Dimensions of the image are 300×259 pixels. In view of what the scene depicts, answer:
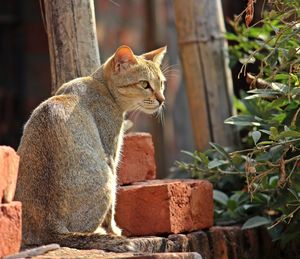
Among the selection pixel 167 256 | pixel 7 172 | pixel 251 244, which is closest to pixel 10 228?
pixel 7 172

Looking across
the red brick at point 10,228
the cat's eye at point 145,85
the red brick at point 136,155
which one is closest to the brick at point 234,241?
the red brick at point 136,155

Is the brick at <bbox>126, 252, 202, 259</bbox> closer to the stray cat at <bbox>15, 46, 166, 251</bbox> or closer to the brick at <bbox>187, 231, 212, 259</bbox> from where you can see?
the stray cat at <bbox>15, 46, 166, 251</bbox>

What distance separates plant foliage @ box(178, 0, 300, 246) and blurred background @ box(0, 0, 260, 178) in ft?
10.8

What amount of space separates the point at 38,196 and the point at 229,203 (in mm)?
1507

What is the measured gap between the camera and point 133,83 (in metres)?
4.96

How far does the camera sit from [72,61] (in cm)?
507

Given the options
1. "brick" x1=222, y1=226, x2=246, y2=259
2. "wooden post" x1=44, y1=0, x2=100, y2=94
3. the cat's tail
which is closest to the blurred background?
"brick" x1=222, y1=226, x2=246, y2=259

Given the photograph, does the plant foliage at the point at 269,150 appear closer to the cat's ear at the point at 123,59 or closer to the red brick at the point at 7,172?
the cat's ear at the point at 123,59

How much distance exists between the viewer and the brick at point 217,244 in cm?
501

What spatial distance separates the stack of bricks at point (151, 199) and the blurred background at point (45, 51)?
4.12m

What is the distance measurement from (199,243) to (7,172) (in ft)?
4.63

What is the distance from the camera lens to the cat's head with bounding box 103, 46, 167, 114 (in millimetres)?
4941

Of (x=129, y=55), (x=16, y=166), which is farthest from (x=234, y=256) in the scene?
(x=16, y=166)

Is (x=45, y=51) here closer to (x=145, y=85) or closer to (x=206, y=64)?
(x=206, y=64)
